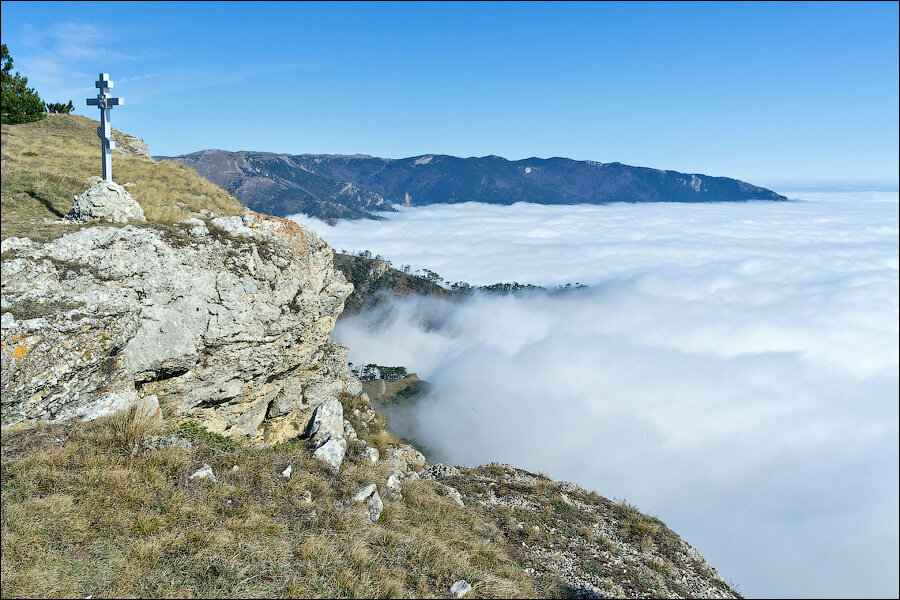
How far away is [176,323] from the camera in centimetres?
1070

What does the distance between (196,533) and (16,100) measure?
27651mm

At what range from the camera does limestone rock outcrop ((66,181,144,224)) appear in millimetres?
11070

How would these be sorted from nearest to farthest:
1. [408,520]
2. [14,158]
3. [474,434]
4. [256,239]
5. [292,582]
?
1. [292,582]
2. [408,520]
3. [256,239]
4. [14,158]
5. [474,434]

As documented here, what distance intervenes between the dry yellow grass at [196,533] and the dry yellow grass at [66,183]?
18.4 feet

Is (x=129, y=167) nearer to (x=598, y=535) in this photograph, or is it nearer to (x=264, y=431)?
(x=264, y=431)

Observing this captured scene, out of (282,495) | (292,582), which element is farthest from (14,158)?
(292,582)

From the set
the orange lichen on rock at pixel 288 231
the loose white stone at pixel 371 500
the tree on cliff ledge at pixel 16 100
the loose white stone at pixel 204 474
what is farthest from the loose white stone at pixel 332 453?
the tree on cliff ledge at pixel 16 100

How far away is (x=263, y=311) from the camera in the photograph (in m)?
12.8

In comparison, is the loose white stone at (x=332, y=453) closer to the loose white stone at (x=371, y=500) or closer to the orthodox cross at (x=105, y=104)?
the loose white stone at (x=371, y=500)

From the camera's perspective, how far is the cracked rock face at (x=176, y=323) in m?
8.36

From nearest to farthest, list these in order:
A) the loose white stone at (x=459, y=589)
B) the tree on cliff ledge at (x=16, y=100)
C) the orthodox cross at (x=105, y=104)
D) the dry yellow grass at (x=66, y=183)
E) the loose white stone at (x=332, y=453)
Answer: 1. the loose white stone at (x=459, y=589)
2. the loose white stone at (x=332, y=453)
3. the dry yellow grass at (x=66, y=183)
4. the orthodox cross at (x=105, y=104)
5. the tree on cliff ledge at (x=16, y=100)

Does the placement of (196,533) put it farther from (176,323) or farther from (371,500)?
(176,323)

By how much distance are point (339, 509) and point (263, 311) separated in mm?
6382

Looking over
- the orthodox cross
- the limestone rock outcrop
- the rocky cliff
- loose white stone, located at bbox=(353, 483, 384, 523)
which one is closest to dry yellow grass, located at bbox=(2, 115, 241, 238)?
the rocky cliff
